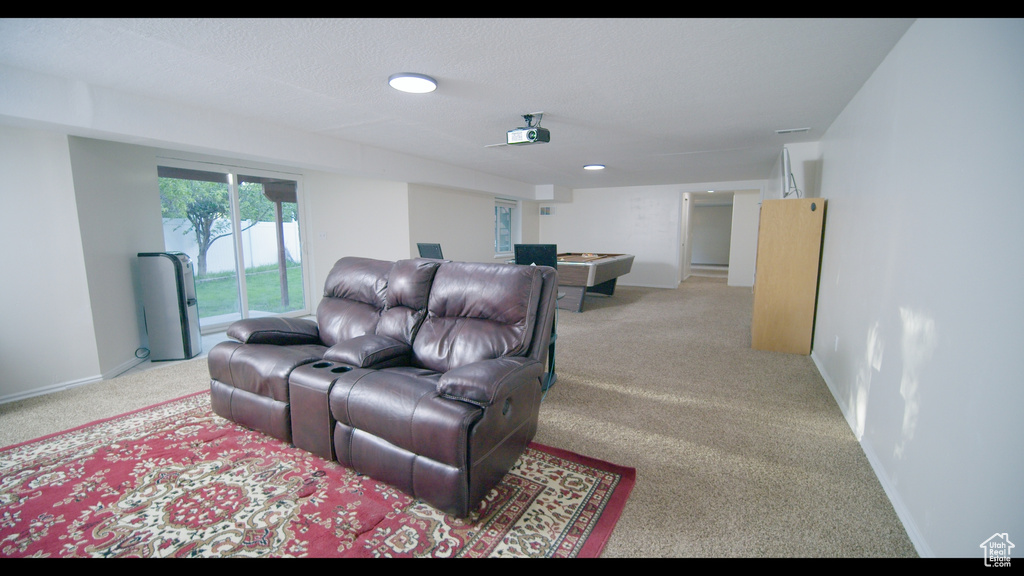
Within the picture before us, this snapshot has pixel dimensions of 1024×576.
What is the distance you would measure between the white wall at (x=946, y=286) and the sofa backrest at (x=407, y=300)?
2373 millimetres

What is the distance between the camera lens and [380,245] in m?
A: 6.02

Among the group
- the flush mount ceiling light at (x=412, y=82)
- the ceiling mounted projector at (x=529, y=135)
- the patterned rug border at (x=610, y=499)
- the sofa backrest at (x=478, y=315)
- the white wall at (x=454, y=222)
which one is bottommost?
the patterned rug border at (x=610, y=499)

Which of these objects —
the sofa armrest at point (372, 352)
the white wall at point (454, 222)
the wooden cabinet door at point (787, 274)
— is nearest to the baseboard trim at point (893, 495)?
the wooden cabinet door at point (787, 274)

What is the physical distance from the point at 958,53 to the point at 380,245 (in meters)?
5.81

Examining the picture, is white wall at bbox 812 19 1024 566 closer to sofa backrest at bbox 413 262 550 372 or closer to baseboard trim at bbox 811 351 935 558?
baseboard trim at bbox 811 351 935 558

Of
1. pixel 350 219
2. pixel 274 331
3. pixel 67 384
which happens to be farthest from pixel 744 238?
pixel 67 384

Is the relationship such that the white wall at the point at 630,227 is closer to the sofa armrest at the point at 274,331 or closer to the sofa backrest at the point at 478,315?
the sofa backrest at the point at 478,315

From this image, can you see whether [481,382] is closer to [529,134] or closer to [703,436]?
[703,436]

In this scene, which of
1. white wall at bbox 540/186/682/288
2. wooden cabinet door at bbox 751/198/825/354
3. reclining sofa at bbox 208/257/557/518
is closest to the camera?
reclining sofa at bbox 208/257/557/518

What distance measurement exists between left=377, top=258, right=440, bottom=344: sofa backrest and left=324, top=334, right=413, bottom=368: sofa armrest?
0.11m

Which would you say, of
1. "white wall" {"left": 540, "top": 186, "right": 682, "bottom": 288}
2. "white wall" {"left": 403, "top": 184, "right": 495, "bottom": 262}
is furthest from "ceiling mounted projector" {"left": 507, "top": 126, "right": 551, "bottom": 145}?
"white wall" {"left": 540, "top": 186, "right": 682, "bottom": 288}

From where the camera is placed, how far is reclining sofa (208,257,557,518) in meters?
1.65

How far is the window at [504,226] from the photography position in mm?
8633
